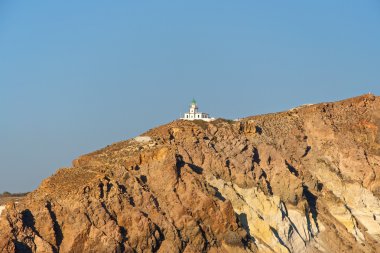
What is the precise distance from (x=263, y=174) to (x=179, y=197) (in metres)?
14.2

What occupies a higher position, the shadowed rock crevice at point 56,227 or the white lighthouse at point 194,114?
the white lighthouse at point 194,114

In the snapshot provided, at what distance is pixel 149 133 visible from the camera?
11038cm

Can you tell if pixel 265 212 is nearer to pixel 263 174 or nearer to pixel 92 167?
pixel 263 174

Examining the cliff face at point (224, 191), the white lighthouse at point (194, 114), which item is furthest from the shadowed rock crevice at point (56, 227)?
the white lighthouse at point (194, 114)

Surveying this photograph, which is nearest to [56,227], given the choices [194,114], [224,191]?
[224,191]

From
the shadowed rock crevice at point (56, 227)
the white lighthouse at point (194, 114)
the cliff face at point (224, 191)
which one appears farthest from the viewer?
the white lighthouse at point (194, 114)

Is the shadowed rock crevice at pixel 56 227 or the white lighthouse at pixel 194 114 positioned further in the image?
the white lighthouse at pixel 194 114

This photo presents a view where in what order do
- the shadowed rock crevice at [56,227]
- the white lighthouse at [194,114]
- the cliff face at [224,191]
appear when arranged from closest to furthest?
the shadowed rock crevice at [56,227] < the cliff face at [224,191] < the white lighthouse at [194,114]

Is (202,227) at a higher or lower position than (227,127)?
lower

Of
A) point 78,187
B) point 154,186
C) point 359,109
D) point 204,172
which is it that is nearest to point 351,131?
point 359,109

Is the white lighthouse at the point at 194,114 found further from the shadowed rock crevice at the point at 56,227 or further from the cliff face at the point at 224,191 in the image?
the shadowed rock crevice at the point at 56,227

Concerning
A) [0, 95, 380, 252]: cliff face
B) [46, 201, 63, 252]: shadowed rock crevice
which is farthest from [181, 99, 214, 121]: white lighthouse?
[46, 201, 63, 252]: shadowed rock crevice

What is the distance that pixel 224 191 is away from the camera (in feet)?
340

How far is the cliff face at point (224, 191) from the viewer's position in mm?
90562
